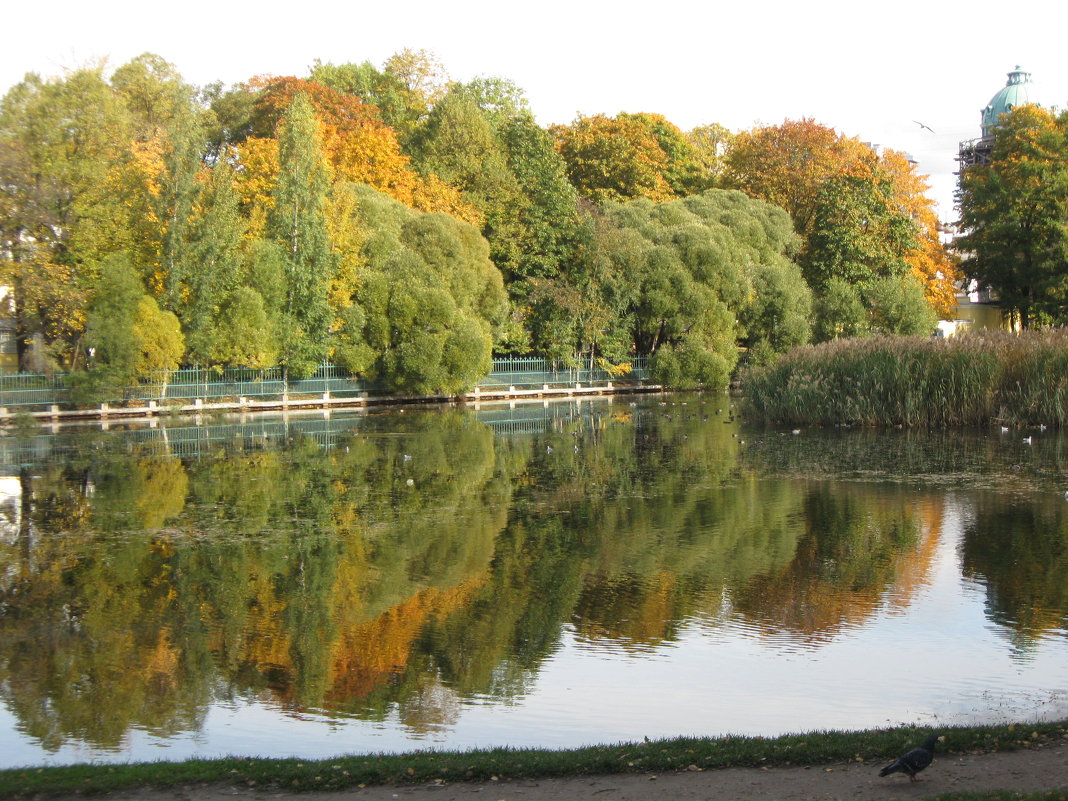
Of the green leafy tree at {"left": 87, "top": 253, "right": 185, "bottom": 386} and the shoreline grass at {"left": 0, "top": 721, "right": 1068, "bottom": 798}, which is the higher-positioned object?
the green leafy tree at {"left": 87, "top": 253, "right": 185, "bottom": 386}

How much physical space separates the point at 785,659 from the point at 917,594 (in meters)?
2.83

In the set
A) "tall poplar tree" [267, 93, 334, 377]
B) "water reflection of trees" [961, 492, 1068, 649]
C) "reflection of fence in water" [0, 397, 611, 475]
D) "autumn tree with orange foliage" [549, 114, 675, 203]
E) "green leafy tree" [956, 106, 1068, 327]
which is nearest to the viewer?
"water reflection of trees" [961, 492, 1068, 649]

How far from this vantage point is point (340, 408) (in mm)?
43031

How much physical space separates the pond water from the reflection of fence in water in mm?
4229

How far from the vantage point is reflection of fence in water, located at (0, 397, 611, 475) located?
2673cm

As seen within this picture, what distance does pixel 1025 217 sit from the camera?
54375 mm

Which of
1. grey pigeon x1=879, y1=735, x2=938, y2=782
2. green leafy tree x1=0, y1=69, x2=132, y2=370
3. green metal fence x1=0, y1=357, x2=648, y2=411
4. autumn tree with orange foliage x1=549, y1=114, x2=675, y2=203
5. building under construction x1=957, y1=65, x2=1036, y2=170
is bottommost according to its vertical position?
grey pigeon x1=879, y1=735, x2=938, y2=782

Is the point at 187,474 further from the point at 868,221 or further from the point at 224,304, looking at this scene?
the point at 868,221

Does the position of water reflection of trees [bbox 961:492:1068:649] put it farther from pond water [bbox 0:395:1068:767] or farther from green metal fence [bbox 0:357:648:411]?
green metal fence [bbox 0:357:648:411]

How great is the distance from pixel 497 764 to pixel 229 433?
27.0 meters

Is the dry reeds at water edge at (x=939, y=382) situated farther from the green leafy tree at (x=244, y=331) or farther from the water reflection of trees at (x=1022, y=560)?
the green leafy tree at (x=244, y=331)

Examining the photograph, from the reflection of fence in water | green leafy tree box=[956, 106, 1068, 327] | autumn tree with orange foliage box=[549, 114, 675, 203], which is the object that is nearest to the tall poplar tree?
the reflection of fence in water

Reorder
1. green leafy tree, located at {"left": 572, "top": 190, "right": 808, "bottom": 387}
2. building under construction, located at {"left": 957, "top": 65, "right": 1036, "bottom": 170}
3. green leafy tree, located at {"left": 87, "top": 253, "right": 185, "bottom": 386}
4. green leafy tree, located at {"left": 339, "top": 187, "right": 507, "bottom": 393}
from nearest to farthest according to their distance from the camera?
green leafy tree, located at {"left": 87, "top": 253, "right": 185, "bottom": 386}
green leafy tree, located at {"left": 339, "top": 187, "right": 507, "bottom": 393}
green leafy tree, located at {"left": 572, "top": 190, "right": 808, "bottom": 387}
building under construction, located at {"left": 957, "top": 65, "right": 1036, "bottom": 170}

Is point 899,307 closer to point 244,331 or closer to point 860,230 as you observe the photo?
point 860,230
